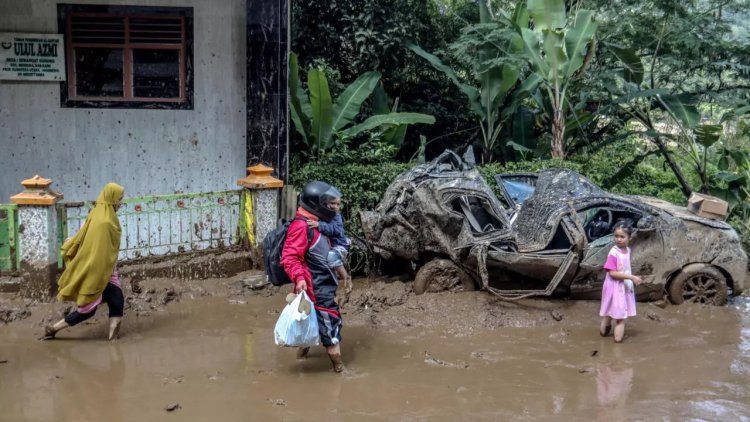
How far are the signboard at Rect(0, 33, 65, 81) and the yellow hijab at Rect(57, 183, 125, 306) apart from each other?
4236mm

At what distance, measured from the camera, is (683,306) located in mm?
8641

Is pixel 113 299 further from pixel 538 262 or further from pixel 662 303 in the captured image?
pixel 662 303

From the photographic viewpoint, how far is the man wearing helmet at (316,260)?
6258mm

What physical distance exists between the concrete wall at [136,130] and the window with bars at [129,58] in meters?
0.13

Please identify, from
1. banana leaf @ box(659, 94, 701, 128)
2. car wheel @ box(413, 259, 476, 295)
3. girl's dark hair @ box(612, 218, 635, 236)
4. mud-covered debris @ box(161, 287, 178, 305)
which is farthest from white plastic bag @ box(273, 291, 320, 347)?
banana leaf @ box(659, 94, 701, 128)

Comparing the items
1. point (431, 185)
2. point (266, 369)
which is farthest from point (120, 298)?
point (431, 185)

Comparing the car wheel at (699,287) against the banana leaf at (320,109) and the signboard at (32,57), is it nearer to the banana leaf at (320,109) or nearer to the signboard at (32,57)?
the banana leaf at (320,109)

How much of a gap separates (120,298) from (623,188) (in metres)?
9.24

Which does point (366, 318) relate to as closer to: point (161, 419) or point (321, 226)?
point (321, 226)

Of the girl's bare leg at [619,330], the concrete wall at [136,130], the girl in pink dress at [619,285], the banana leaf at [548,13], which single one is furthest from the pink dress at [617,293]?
the concrete wall at [136,130]

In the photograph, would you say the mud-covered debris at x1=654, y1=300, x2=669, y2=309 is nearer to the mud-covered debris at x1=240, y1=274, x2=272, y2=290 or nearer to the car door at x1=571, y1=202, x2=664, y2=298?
the car door at x1=571, y1=202, x2=664, y2=298

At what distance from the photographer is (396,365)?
6887 millimetres

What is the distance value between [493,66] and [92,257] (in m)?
7.63

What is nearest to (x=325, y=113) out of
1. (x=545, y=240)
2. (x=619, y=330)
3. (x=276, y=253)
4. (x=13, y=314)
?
(x=545, y=240)
